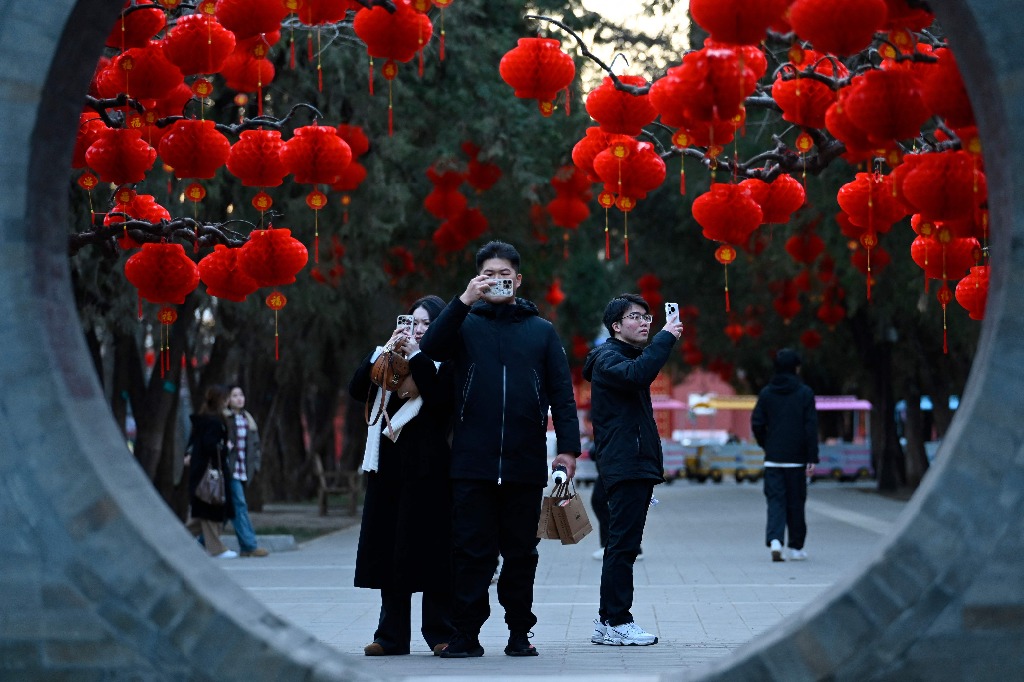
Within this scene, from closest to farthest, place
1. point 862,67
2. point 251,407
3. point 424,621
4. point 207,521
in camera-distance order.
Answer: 1. point 424,621
2. point 862,67
3. point 207,521
4. point 251,407

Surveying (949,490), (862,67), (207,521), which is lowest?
(207,521)

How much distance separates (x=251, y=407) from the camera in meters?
27.5

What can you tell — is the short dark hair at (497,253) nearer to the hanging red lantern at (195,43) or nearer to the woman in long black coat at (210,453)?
the hanging red lantern at (195,43)

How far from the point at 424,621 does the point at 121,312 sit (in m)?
9.40

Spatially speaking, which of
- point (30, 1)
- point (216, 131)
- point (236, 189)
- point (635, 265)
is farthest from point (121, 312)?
point (635, 265)

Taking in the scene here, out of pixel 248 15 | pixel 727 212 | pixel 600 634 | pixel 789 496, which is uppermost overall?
pixel 248 15

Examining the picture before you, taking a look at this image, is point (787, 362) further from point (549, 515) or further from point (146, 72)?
point (146, 72)

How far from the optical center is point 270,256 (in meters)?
10.3

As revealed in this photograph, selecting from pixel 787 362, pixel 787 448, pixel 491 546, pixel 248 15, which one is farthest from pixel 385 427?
pixel 787 362

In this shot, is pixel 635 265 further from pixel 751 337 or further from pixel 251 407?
pixel 251 407

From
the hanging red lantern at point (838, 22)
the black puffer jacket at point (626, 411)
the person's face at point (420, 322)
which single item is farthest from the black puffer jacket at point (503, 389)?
the hanging red lantern at point (838, 22)

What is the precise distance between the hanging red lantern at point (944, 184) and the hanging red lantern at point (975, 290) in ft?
5.97

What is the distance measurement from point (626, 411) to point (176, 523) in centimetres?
397

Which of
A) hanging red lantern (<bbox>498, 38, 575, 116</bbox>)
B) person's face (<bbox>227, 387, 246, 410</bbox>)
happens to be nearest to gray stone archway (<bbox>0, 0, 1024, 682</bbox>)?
hanging red lantern (<bbox>498, 38, 575, 116</bbox>)
